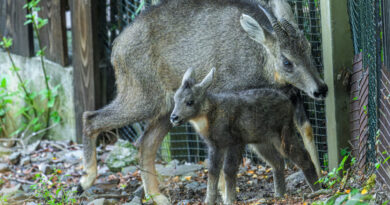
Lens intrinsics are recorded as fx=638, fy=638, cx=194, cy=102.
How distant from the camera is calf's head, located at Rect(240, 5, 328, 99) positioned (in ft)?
21.3

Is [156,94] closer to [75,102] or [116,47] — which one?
[116,47]

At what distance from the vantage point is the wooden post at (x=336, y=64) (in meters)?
6.60

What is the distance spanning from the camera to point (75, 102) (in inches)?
380

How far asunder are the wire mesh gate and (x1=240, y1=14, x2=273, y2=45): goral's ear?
883 millimetres

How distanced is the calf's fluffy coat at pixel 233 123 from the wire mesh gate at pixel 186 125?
111 cm

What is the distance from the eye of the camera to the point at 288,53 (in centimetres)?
662

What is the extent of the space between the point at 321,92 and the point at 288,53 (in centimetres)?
55

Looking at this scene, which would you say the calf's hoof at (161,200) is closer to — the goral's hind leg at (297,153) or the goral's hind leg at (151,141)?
the goral's hind leg at (151,141)

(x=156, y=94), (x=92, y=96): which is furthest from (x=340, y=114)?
(x=92, y=96)

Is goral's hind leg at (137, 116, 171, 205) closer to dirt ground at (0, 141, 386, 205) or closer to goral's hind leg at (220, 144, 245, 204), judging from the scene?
dirt ground at (0, 141, 386, 205)

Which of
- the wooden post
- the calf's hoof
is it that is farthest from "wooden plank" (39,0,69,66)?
the wooden post

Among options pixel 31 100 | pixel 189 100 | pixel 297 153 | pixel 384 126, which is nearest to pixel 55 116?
pixel 31 100

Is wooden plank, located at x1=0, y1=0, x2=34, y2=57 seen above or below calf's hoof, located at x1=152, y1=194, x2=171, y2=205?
above

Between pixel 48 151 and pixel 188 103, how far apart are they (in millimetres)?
4015
